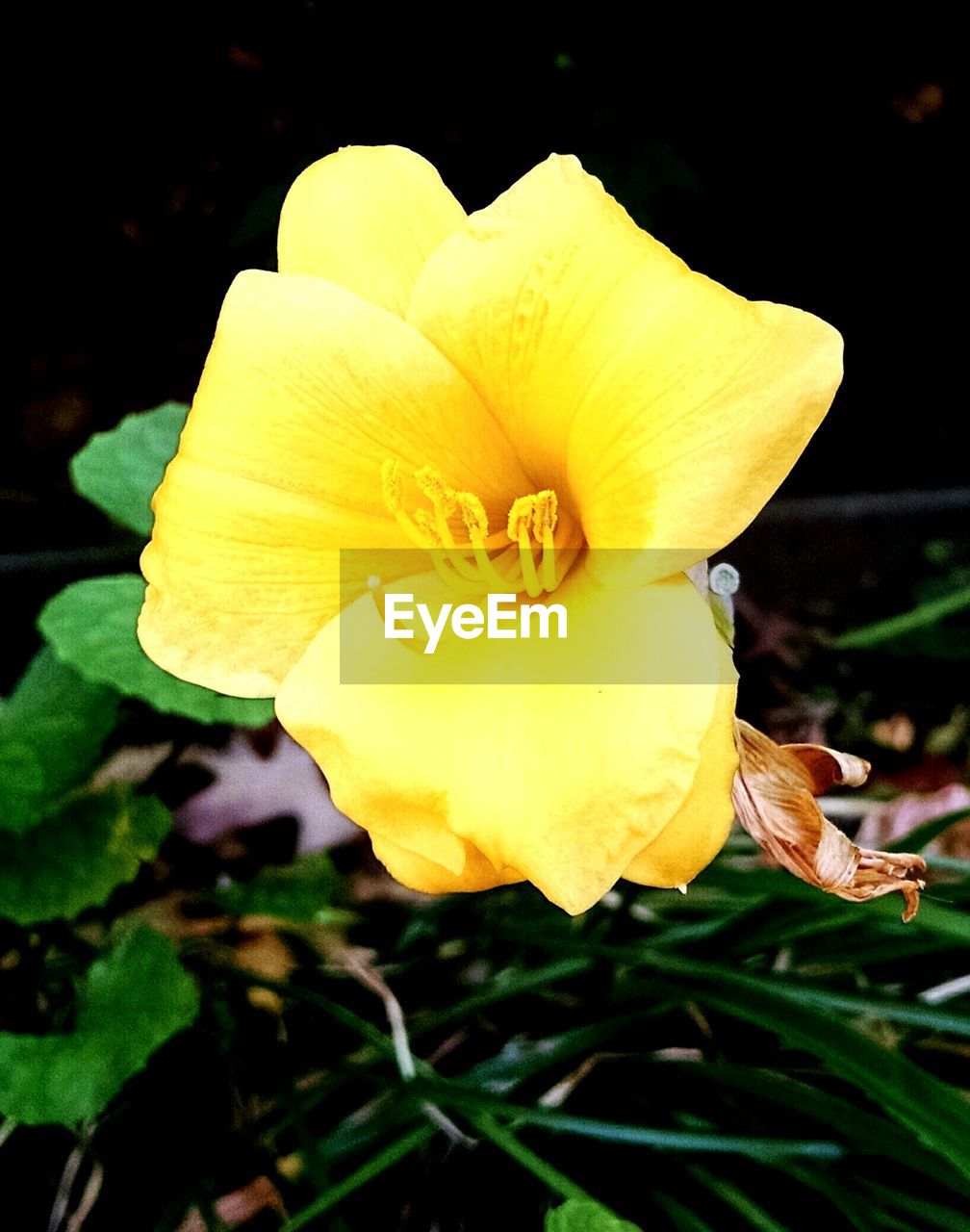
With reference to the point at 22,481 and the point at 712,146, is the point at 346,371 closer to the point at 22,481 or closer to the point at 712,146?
the point at 712,146

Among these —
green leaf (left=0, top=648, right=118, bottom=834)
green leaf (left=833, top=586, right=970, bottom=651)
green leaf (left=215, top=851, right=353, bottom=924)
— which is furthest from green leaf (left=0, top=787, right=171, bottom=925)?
green leaf (left=833, top=586, right=970, bottom=651)

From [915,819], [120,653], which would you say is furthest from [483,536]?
[915,819]

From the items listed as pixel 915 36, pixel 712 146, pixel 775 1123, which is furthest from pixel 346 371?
pixel 915 36

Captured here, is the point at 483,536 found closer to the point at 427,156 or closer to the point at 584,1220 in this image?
the point at 584,1220

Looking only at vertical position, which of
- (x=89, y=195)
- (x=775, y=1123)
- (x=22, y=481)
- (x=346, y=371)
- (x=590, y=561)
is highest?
(x=89, y=195)

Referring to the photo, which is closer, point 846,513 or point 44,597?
point 44,597

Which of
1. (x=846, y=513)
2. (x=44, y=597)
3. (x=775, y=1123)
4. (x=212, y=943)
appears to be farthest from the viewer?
(x=846, y=513)
